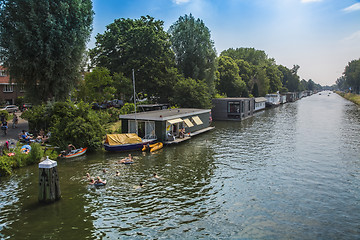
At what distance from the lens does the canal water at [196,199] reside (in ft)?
49.9

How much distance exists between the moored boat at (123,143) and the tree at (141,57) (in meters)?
29.7

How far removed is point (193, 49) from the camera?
69.6 meters

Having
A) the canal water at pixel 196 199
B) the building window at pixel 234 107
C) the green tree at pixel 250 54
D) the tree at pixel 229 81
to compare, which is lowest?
the canal water at pixel 196 199

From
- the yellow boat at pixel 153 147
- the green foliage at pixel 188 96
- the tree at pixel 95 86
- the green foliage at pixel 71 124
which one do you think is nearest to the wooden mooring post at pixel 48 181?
the green foliage at pixel 71 124

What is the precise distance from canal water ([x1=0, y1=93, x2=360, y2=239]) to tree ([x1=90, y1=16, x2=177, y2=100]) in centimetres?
3249

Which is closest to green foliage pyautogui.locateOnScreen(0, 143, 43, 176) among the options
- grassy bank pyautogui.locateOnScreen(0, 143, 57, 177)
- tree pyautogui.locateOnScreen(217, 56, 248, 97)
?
grassy bank pyautogui.locateOnScreen(0, 143, 57, 177)

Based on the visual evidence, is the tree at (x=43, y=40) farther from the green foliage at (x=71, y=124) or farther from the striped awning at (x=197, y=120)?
the striped awning at (x=197, y=120)

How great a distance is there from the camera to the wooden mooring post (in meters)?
17.5

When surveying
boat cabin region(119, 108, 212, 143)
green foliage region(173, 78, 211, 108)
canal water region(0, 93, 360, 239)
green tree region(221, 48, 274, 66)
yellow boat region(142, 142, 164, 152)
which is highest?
green tree region(221, 48, 274, 66)

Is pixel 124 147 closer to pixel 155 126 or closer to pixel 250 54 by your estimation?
pixel 155 126

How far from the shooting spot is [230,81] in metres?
97.9

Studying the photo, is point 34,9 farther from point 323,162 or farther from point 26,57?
point 323,162

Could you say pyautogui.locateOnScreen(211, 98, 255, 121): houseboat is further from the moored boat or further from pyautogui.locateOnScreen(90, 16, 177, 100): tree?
the moored boat

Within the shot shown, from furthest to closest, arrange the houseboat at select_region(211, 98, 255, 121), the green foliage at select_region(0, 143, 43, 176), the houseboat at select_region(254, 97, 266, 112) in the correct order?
the houseboat at select_region(254, 97, 266, 112), the houseboat at select_region(211, 98, 255, 121), the green foliage at select_region(0, 143, 43, 176)
